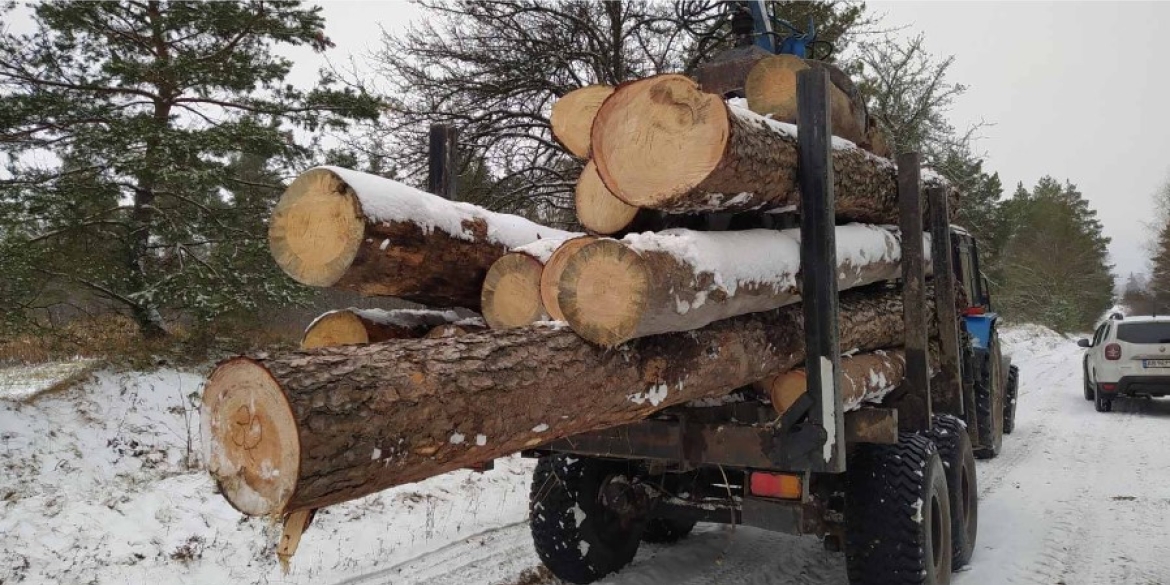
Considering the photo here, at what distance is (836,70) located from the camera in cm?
435

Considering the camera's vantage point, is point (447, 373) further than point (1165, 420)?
No

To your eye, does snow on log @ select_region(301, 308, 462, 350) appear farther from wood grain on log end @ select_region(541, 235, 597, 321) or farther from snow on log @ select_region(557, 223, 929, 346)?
snow on log @ select_region(557, 223, 929, 346)

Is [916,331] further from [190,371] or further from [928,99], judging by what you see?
[928,99]

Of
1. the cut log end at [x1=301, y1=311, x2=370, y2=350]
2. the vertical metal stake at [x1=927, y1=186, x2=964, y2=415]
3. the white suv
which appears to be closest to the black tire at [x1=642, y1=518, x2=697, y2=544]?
the vertical metal stake at [x1=927, y1=186, x2=964, y2=415]

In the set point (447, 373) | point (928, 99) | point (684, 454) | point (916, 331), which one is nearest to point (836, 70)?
point (916, 331)

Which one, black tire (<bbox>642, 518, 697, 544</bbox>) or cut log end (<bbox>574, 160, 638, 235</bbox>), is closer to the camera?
cut log end (<bbox>574, 160, 638, 235</bbox>)

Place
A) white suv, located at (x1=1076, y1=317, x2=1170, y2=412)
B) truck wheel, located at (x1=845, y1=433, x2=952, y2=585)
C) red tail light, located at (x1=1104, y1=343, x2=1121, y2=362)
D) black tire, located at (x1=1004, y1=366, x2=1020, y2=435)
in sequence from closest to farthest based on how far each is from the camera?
truck wheel, located at (x1=845, y1=433, x2=952, y2=585), black tire, located at (x1=1004, y1=366, x2=1020, y2=435), white suv, located at (x1=1076, y1=317, x2=1170, y2=412), red tail light, located at (x1=1104, y1=343, x2=1121, y2=362)

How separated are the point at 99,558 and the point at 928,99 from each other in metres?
19.7

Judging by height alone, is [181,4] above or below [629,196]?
above

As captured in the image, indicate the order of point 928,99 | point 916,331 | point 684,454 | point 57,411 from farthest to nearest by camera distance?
point 928,99 < point 57,411 < point 916,331 < point 684,454

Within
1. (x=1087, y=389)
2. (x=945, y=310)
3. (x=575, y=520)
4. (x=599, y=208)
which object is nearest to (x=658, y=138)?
(x=599, y=208)

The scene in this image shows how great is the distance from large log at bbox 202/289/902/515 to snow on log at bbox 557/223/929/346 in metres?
0.13

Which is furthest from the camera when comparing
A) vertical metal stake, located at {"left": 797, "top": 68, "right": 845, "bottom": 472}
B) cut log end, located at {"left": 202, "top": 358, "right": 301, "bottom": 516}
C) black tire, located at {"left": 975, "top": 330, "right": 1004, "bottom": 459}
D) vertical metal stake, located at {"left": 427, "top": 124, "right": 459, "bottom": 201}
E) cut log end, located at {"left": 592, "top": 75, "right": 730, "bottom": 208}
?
black tire, located at {"left": 975, "top": 330, "right": 1004, "bottom": 459}

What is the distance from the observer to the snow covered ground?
4691 mm
